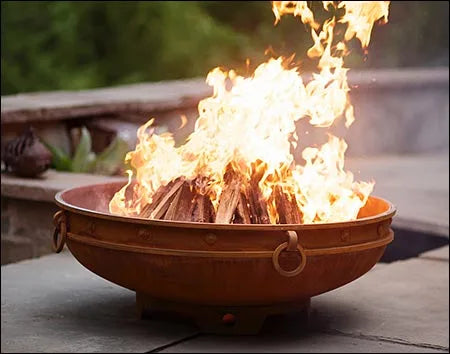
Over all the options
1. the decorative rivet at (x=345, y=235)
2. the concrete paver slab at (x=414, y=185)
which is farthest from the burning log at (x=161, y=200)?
the concrete paver slab at (x=414, y=185)

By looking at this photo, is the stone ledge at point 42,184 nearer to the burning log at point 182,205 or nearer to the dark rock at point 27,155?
the dark rock at point 27,155

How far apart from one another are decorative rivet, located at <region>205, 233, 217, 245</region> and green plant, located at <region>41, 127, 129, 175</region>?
Result: 2.90m

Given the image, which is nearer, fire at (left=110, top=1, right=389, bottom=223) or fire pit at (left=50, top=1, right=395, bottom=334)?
fire pit at (left=50, top=1, right=395, bottom=334)

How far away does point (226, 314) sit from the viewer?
3.16 metres

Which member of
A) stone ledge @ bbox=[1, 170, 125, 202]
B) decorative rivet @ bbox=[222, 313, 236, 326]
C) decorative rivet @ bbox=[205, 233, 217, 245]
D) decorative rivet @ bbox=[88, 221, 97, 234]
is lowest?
decorative rivet @ bbox=[222, 313, 236, 326]

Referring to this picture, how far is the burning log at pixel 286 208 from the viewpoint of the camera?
120 inches

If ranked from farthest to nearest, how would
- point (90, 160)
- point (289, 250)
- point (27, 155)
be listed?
point (90, 160) < point (27, 155) < point (289, 250)

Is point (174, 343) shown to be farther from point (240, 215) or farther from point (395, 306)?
point (395, 306)

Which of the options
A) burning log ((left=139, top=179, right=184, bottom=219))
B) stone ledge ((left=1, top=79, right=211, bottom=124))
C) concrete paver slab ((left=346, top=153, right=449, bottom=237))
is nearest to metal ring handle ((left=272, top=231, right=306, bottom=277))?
burning log ((left=139, top=179, right=184, bottom=219))

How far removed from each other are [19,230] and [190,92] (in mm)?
2059

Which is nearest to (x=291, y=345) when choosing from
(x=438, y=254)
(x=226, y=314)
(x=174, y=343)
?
(x=226, y=314)

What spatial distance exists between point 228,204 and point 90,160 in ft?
9.25

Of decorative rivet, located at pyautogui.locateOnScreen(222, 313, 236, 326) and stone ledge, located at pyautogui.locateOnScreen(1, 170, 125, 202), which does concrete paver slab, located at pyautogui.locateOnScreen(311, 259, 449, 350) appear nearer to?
decorative rivet, located at pyautogui.locateOnScreen(222, 313, 236, 326)

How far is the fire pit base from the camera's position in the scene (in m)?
3.12
